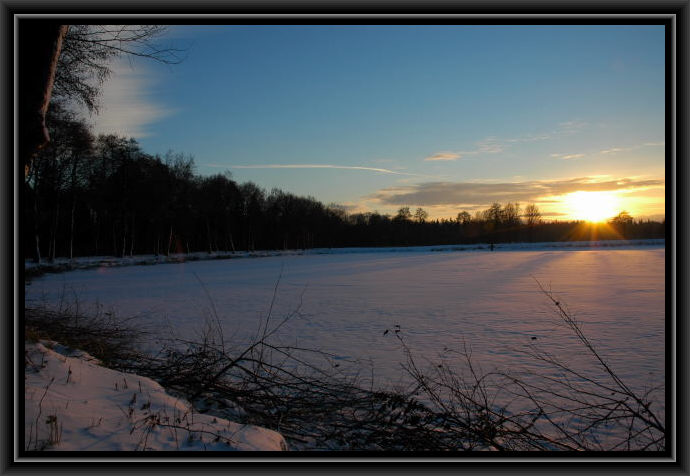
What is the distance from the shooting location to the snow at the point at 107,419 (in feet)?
10.4

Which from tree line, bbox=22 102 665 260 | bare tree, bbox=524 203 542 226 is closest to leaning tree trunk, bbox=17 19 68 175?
tree line, bbox=22 102 665 260

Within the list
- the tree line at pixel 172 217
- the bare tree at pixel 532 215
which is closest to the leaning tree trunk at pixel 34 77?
the tree line at pixel 172 217

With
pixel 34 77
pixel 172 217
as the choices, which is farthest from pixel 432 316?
pixel 172 217

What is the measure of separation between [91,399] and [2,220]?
2.00 m

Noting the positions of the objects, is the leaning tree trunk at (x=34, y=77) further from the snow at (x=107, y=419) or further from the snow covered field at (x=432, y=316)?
the snow covered field at (x=432, y=316)

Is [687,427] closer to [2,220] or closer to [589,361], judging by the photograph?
[2,220]

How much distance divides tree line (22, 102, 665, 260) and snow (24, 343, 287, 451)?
2.15 m

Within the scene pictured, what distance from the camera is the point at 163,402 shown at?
172 inches

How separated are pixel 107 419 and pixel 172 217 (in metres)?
51.7

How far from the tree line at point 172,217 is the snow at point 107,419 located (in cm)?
215

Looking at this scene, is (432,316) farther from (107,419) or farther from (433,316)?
(107,419)

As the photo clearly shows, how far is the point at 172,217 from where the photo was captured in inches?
2035

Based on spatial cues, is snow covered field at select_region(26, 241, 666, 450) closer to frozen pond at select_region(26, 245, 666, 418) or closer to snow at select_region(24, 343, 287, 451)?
frozen pond at select_region(26, 245, 666, 418)

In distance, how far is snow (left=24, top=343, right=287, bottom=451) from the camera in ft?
10.4
